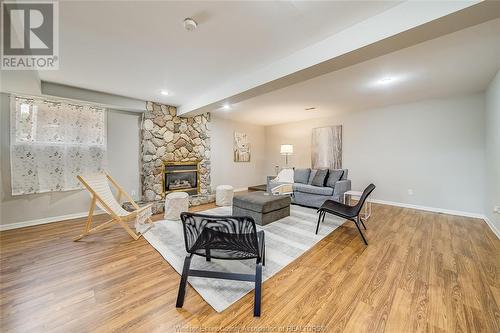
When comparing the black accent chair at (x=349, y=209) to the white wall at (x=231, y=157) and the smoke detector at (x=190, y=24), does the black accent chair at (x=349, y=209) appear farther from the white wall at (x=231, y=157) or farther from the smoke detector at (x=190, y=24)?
the white wall at (x=231, y=157)

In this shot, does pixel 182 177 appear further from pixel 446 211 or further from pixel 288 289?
pixel 446 211

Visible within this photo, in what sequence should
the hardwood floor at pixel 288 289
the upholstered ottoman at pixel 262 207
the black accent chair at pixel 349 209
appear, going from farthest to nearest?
the upholstered ottoman at pixel 262 207, the black accent chair at pixel 349 209, the hardwood floor at pixel 288 289

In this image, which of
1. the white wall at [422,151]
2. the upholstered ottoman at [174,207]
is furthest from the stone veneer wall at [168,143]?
the white wall at [422,151]

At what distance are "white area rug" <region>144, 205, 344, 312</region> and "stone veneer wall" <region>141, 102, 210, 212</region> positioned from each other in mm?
1430

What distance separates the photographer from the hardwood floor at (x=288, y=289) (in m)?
1.38

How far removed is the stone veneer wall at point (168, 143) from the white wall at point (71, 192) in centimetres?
29

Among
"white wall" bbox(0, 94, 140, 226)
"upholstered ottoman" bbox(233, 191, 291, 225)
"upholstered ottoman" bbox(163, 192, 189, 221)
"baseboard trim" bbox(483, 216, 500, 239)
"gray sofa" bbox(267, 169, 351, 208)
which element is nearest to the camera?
"baseboard trim" bbox(483, 216, 500, 239)

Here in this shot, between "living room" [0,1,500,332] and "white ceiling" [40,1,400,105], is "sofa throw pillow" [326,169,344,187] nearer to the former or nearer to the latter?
"living room" [0,1,500,332]

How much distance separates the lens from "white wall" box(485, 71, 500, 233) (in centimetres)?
286

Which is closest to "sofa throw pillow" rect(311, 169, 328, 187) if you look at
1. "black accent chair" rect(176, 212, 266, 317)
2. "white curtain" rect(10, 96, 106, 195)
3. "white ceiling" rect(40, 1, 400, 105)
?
"white ceiling" rect(40, 1, 400, 105)

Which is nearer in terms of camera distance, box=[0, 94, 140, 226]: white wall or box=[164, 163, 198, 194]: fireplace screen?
box=[0, 94, 140, 226]: white wall

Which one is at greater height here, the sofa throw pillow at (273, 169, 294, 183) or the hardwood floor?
the sofa throw pillow at (273, 169, 294, 183)

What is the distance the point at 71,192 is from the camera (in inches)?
146

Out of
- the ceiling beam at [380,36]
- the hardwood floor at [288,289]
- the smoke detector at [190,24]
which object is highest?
the smoke detector at [190,24]
